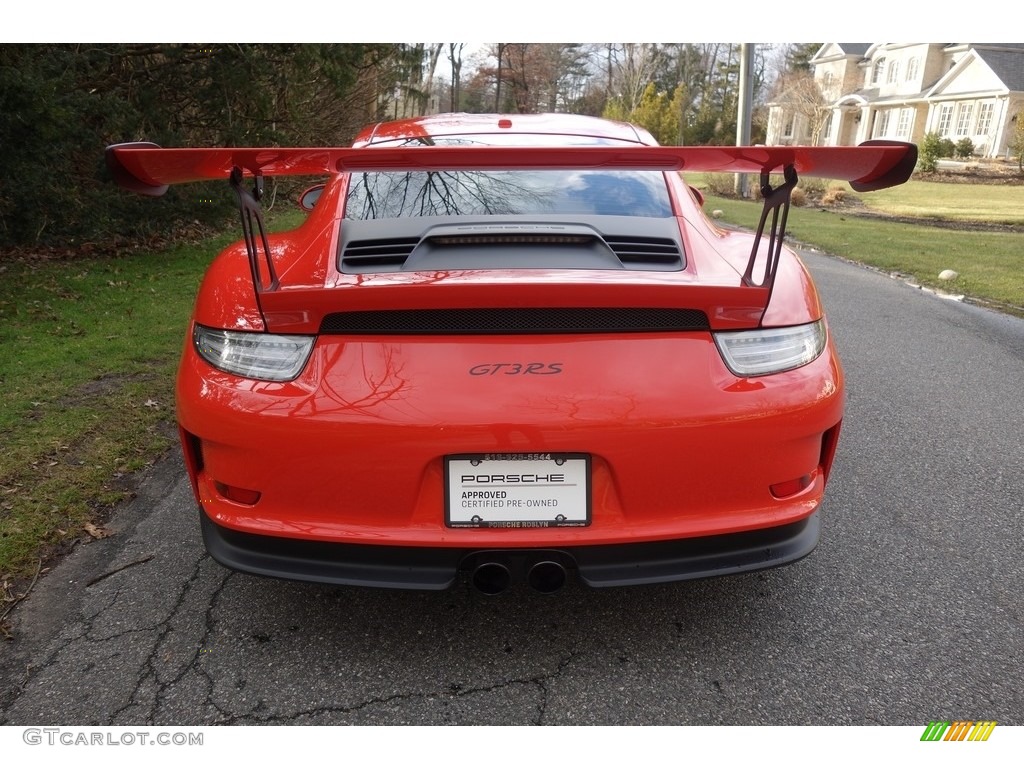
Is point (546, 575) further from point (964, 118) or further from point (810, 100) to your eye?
point (964, 118)

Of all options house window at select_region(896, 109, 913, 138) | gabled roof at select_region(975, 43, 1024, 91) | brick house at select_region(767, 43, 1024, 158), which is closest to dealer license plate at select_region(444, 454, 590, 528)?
brick house at select_region(767, 43, 1024, 158)

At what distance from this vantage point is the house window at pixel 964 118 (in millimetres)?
39781

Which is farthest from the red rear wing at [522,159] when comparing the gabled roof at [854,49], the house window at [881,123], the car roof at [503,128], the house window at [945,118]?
the gabled roof at [854,49]

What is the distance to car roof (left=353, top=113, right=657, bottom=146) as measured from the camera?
3.08m

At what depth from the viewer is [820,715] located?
1.94 meters

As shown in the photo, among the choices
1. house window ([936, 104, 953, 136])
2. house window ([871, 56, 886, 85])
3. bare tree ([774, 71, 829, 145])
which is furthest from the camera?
house window ([871, 56, 886, 85])

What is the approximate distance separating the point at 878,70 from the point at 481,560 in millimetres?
57016

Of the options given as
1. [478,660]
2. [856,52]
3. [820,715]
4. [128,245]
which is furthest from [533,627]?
[856,52]

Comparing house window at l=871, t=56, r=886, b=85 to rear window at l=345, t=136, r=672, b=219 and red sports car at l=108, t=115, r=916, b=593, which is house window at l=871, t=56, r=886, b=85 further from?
red sports car at l=108, t=115, r=916, b=593

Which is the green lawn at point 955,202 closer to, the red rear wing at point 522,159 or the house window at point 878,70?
the red rear wing at point 522,159

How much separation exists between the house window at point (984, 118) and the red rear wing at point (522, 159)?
45.6 m

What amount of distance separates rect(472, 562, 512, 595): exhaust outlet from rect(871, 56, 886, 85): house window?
185 feet

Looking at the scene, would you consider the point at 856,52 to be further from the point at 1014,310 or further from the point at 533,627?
the point at 533,627
